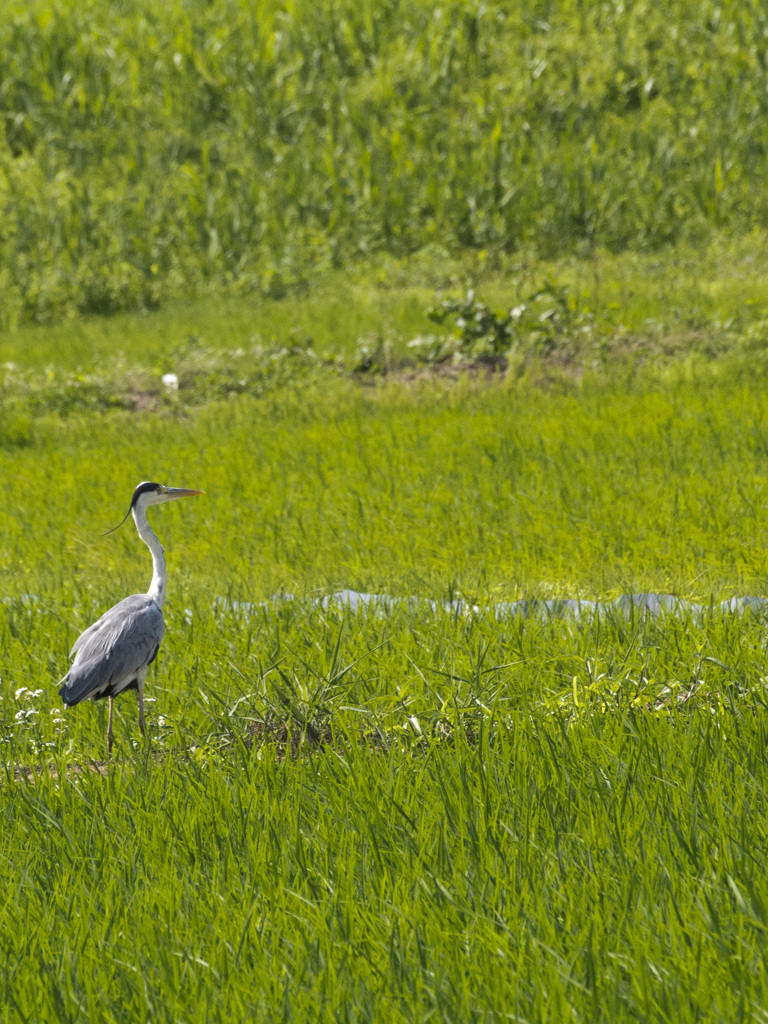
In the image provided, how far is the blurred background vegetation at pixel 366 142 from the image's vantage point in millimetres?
15781

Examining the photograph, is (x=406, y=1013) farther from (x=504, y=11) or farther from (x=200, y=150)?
(x=504, y=11)

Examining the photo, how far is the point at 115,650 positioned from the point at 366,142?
14870 millimetres

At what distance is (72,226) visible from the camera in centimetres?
1698

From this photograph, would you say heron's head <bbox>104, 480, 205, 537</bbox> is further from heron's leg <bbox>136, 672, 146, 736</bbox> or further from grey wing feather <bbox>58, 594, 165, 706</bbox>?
heron's leg <bbox>136, 672, 146, 736</bbox>

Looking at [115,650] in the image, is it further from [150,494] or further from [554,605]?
[554,605]

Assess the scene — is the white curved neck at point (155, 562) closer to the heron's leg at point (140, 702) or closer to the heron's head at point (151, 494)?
the heron's head at point (151, 494)

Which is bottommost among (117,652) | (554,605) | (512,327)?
(512,327)

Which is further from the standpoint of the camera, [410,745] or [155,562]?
[155,562]

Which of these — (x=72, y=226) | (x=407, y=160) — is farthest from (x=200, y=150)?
(x=407, y=160)

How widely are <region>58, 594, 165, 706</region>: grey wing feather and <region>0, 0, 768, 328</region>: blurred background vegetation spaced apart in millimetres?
11113

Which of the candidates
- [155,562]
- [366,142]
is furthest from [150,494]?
[366,142]

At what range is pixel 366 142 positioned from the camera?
1734 centimetres

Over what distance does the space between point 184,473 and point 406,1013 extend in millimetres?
6341

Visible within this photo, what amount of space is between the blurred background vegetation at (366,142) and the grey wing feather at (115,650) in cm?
1111
